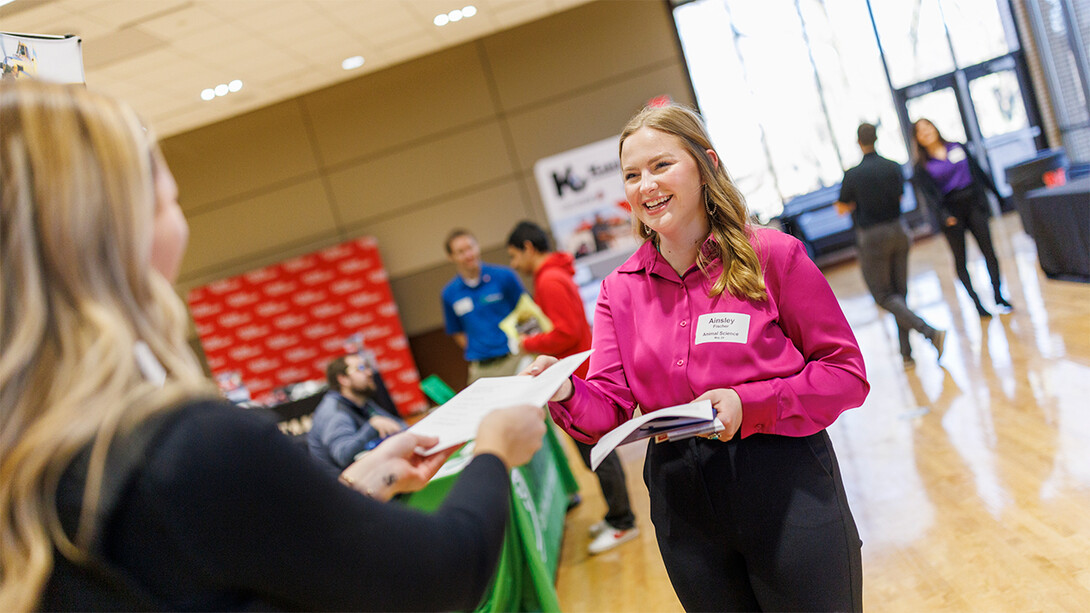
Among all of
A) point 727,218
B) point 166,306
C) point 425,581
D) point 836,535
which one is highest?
point 166,306

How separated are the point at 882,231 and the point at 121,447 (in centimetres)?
523

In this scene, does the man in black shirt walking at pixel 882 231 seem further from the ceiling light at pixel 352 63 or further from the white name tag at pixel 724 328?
the ceiling light at pixel 352 63

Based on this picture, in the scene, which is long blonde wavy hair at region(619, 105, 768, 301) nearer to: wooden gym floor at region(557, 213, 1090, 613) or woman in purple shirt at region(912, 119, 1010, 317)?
wooden gym floor at region(557, 213, 1090, 613)

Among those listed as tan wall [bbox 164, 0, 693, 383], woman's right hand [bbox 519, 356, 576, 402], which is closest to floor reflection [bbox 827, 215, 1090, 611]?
woman's right hand [bbox 519, 356, 576, 402]

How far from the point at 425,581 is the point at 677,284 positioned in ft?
3.24

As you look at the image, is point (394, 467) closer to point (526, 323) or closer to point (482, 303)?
point (526, 323)

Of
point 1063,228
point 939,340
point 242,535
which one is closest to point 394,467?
point 242,535

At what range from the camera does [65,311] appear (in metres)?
0.71

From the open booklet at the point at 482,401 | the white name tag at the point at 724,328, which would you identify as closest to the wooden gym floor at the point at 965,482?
the white name tag at the point at 724,328

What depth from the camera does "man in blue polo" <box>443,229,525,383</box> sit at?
5105 mm

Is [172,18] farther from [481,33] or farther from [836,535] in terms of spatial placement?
[836,535]

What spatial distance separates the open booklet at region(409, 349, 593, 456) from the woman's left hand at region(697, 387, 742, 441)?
0.83 feet

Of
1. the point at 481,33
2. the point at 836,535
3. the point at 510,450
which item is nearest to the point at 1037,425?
the point at 836,535

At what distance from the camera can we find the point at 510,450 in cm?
99
